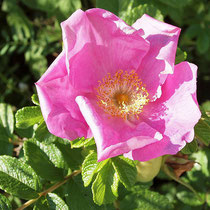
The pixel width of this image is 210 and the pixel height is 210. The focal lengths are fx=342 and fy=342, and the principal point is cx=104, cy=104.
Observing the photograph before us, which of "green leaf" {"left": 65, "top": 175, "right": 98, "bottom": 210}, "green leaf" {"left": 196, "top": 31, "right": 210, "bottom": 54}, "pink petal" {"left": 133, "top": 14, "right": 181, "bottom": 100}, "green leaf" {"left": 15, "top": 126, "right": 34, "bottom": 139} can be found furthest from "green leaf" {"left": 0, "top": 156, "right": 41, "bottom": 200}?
"green leaf" {"left": 196, "top": 31, "right": 210, "bottom": 54}

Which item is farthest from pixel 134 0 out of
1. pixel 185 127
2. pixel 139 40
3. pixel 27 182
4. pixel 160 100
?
pixel 27 182

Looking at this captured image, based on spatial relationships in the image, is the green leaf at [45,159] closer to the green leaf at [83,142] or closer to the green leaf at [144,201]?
the green leaf at [83,142]

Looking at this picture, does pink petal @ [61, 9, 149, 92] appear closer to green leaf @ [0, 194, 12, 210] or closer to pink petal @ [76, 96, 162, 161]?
pink petal @ [76, 96, 162, 161]

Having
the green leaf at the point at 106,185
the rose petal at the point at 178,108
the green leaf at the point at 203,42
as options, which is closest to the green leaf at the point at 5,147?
the green leaf at the point at 106,185

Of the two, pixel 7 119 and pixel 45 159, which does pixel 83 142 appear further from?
pixel 7 119

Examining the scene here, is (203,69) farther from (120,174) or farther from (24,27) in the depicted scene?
(120,174)
